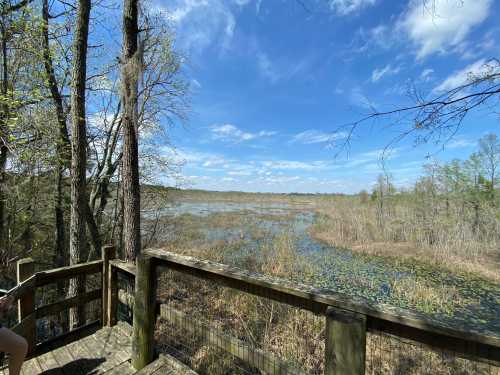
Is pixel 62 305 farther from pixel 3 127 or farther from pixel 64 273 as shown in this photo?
pixel 3 127

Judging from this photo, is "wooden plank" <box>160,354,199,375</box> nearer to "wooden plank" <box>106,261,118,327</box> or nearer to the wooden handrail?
"wooden plank" <box>106,261,118,327</box>

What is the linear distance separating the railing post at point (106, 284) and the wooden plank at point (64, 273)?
5.0 inches

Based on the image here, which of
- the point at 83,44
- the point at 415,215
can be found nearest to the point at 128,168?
the point at 83,44

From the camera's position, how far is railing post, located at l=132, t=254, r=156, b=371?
6.72 ft

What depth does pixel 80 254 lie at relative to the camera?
4.52m

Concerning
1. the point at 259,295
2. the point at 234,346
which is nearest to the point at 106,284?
the point at 234,346

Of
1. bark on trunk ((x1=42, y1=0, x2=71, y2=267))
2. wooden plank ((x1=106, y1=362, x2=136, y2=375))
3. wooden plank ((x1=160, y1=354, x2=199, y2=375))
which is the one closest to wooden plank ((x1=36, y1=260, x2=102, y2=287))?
wooden plank ((x1=106, y1=362, x2=136, y2=375))

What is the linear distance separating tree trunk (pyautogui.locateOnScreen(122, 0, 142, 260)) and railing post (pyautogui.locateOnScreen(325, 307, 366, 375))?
3892mm

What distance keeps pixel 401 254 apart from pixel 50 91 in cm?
1383

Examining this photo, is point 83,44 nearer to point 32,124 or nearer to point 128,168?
point 32,124

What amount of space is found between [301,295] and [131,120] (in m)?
4.03

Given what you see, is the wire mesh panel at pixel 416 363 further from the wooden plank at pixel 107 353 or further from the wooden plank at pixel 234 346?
the wooden plank at pixel 107 353

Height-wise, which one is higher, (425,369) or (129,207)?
(129,207)

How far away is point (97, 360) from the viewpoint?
88.7 inches
